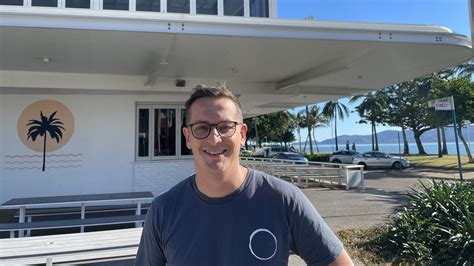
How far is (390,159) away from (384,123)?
14.6m

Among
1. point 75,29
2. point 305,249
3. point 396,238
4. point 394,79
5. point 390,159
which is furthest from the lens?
point 390,159

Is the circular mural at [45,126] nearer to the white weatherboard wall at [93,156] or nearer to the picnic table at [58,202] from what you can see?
the white weatherboard wall at [93,156]

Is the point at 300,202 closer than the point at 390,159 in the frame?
Yes

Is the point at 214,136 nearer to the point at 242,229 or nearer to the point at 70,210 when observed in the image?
the point at 242,229

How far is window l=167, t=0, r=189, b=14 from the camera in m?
8.74

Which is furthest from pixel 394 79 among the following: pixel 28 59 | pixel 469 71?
pixel 469 71

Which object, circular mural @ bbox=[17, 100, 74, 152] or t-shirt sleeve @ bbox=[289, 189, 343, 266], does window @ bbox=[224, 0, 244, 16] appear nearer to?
circular mural @ bbox=[17, 100, 74, 152]

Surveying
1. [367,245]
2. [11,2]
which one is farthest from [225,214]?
[11,2]

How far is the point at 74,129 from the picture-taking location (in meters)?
8.41

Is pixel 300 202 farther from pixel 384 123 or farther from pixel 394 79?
pixel 384 123

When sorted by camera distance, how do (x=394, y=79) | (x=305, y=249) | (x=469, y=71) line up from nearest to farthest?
(x=305, y=249) → (x=394, y=79) → (x=469, y=71)

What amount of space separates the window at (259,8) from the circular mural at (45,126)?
17.4 feet

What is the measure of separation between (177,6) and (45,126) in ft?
13.9

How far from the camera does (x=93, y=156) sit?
8484 mm
